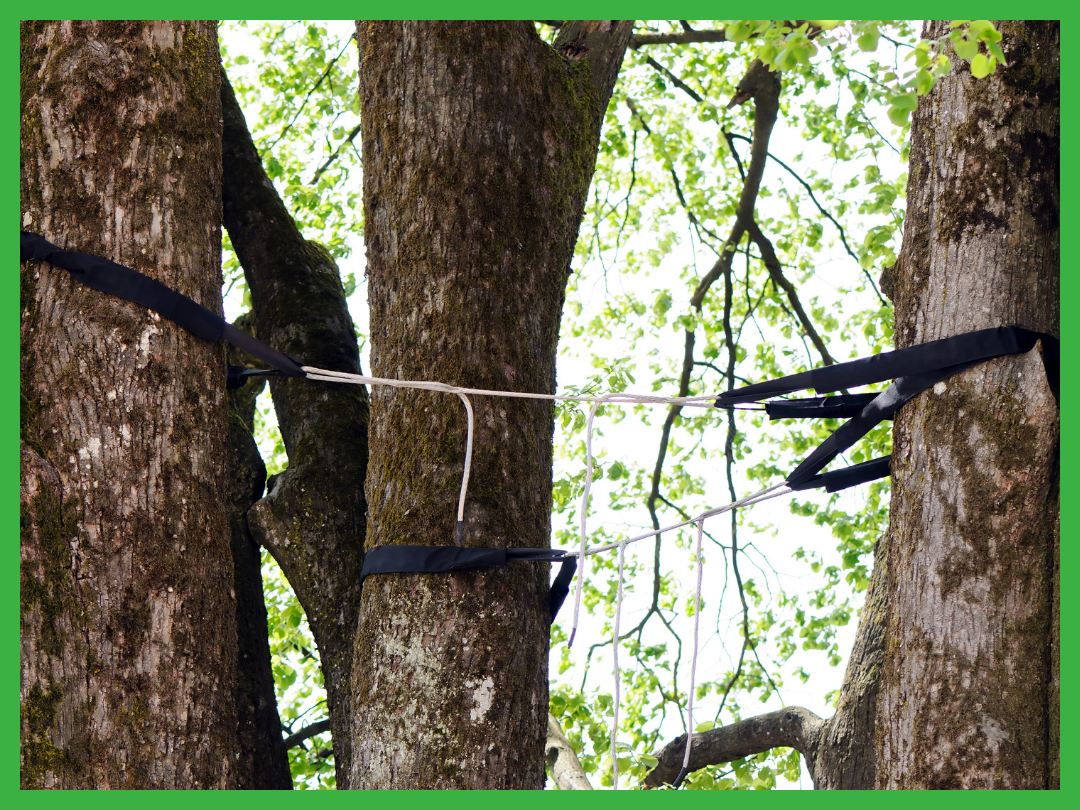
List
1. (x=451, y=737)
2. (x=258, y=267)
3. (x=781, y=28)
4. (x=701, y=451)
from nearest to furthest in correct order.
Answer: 1. (x=781, y=28)
2. (x=451, y=737)
3. (x=258, y=267)
4. (x=701, y=451)

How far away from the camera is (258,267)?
11.9 ft

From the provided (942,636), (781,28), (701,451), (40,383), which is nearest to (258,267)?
(40,383)

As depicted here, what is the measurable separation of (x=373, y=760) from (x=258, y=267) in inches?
82.4

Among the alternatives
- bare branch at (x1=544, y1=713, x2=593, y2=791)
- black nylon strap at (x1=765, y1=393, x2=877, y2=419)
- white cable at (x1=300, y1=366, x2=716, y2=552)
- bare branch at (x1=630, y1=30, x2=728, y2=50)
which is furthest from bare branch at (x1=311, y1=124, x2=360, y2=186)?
black nylon strap at (x1=765, y1=393, x2=877, y2=419)

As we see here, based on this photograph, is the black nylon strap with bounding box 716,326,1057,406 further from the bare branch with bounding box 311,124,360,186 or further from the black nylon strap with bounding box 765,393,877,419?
the bare branch with bounding box 311,124,360,186

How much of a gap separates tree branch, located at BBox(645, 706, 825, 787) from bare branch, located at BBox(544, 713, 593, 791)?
0.33 m

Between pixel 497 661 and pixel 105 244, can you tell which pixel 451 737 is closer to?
pixel 497 661

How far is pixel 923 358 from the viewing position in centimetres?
200

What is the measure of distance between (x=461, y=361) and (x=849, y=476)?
110 centimetres

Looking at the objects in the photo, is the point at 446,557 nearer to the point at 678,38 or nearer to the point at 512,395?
the point at 512,395

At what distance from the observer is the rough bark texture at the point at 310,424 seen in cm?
290

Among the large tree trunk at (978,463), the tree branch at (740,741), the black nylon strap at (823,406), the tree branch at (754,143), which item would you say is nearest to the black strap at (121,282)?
the black nylon strap at (823,406)

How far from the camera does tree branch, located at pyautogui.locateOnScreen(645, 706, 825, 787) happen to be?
13.7ft

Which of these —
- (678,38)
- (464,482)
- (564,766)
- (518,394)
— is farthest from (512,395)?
(678,38)
